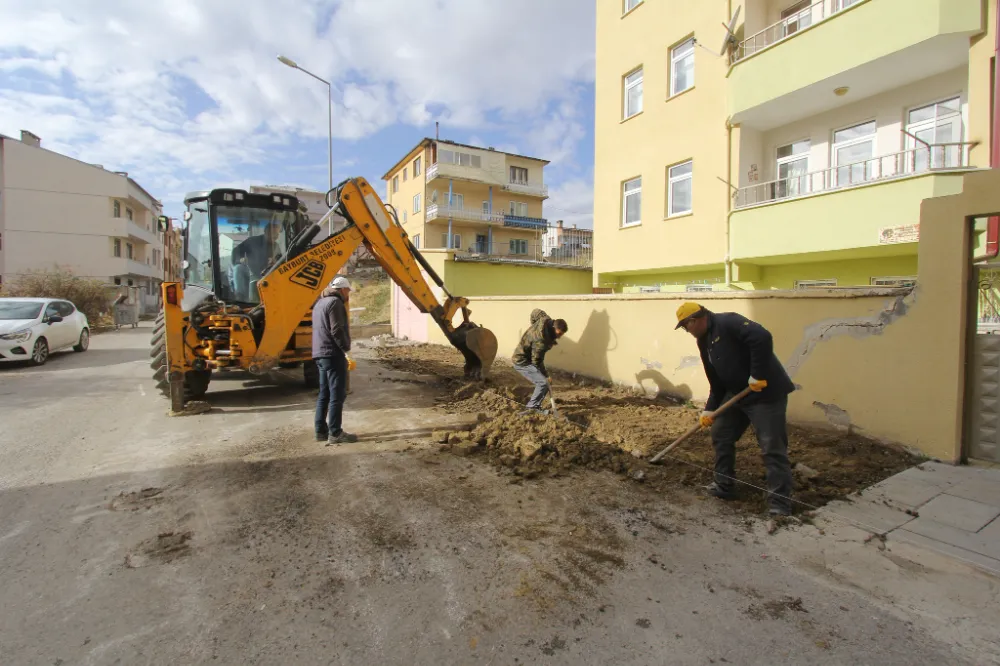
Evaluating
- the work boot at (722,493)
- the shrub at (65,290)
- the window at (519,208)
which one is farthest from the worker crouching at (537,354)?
the window at (519,208)

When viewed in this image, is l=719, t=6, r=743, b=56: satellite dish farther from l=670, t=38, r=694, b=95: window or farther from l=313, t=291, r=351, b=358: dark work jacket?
l=313, t=291, r=351, b=358: dark work jacket

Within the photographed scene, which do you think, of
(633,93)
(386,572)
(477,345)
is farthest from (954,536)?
(633,93)

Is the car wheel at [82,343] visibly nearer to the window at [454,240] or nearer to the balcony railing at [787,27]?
the balcony railing at [787,27]

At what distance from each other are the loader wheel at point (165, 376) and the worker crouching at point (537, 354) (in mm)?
4673

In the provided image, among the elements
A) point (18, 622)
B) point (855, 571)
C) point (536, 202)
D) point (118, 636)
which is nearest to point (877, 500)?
point (855, 571)

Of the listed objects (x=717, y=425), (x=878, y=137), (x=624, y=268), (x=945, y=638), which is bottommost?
(x=945, y=638)

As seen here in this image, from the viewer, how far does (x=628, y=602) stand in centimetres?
262

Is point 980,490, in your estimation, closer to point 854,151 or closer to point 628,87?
point 854,151

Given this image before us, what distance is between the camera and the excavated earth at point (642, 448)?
425cm

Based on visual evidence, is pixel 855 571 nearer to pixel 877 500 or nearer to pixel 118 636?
pixel 877 500

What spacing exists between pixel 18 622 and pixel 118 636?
56 centimetres

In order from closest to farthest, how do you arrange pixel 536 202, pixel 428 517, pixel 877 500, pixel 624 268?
pixel 428 517 < pixel 877 500 < pixel 624 268 < pixel 536 202

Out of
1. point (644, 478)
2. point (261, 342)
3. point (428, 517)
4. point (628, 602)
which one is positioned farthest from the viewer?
point (261, 342)

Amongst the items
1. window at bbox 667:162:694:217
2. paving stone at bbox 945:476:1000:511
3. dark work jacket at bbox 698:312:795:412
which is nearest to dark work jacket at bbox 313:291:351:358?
dark work jacket at bbox 698:312:795:412
